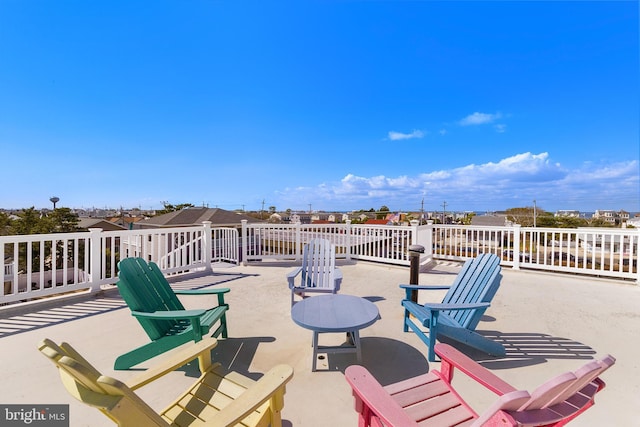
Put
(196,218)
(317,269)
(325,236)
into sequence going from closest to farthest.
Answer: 1. (317,269)
2. (325,236)
3. (196,218)

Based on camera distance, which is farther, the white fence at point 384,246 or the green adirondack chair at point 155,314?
the white fence at point 384,246

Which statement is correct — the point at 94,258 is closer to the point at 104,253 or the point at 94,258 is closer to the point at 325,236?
the point at 104,253

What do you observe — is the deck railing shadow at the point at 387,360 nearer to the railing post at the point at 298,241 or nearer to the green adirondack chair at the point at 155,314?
the green adirondack chair at the point at 155,314

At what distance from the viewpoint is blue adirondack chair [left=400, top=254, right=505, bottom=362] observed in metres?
2.37

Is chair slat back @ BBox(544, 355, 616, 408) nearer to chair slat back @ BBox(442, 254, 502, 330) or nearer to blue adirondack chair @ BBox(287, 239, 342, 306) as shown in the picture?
chair slat back @ BBox(442, 254, 502, 330)

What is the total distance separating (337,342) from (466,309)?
1306 millimetres

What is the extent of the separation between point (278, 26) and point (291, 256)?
261 inches

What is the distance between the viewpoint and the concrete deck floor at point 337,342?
6.31 ft

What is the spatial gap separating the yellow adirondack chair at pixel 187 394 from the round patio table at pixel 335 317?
79cm

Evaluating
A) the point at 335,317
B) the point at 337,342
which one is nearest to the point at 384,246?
the point at 337,342

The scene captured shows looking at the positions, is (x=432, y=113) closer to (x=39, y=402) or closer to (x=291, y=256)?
(x=291, y=256)

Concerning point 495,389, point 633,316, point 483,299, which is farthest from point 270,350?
point 633,316

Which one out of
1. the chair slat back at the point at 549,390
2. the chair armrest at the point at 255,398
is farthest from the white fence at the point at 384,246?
the chair slat back at the point at 549,390

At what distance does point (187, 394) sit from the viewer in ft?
5.08
